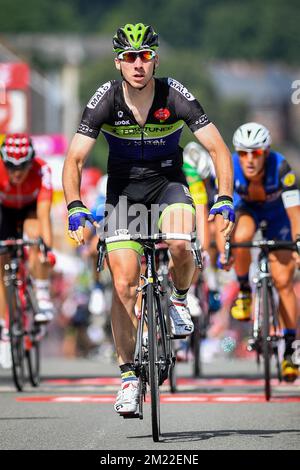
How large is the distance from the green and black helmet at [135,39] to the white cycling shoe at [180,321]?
1.76 metres

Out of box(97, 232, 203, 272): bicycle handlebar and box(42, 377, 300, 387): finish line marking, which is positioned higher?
box(97, 232, 203, 272): bicycle handlebar

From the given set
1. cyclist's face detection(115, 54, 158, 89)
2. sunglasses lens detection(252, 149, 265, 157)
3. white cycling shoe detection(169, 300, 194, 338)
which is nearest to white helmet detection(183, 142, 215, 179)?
sunglasses lens detection(252, 149, 265, 157)

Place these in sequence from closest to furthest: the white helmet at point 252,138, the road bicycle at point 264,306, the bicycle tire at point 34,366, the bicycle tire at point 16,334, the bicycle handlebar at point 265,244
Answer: the road bicycle at point 264,306, the bicycle handlebar at point 265,244, the white helmet at point 252,138, the bicycle tire at point 16,334, the bicycle tire at point 34,366

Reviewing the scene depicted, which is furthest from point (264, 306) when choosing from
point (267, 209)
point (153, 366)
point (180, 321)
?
point (153, 366)

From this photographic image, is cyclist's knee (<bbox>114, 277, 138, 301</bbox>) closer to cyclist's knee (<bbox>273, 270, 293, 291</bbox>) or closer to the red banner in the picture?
cyclist's knee (<bbox>273, 270, 293, 291</bbox>)

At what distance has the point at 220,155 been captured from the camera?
389 inches

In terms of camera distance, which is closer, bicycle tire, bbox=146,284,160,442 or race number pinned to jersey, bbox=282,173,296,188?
bicycle tire, bbox=146,284,160,442

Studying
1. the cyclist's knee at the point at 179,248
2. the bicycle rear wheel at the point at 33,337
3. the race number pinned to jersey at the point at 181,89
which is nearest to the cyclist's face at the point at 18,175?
the bicycle rear wheel at the point at 33,337

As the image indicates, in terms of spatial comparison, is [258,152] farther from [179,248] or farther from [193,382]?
[179,248]

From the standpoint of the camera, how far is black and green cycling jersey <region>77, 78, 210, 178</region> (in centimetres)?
994

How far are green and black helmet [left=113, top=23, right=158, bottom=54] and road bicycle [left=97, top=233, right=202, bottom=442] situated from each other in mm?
1237

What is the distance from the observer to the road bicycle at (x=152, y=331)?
9.55 m

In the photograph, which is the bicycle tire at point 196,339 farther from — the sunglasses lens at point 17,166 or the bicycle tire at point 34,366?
the sunglasses lens at point 17,166

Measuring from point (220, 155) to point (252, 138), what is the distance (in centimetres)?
→ 361
